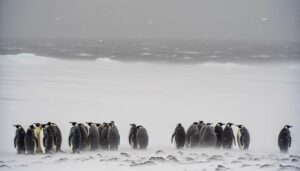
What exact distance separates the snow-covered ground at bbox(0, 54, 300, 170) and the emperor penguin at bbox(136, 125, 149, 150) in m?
0.05

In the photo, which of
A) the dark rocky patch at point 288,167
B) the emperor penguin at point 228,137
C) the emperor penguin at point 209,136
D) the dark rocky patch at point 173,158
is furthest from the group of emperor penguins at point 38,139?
the dark rocky patch at point 288,167

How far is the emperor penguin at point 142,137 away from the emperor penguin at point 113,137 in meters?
0.20

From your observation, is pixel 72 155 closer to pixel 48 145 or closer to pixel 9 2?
pixel 48 145

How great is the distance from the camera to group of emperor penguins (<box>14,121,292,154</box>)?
6.84 metres

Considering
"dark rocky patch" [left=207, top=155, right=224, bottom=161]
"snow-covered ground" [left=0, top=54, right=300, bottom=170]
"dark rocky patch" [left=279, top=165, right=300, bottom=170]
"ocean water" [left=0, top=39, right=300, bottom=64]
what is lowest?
"dark rocky patch" [left=279, top=165, right=300, bottom=170]

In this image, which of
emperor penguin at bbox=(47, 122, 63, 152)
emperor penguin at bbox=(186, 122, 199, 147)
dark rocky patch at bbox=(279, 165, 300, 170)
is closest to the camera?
dark rocky patch at bbox=(279, 165, 300, 170)

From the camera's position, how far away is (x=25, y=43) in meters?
7.05

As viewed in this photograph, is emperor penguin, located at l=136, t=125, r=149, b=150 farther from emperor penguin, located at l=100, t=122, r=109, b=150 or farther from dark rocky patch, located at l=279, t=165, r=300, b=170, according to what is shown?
dark rocky patch, located at l=279, t=165, r=300, b=170

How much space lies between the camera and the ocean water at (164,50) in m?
6.99

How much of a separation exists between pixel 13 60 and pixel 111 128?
3.77 feet

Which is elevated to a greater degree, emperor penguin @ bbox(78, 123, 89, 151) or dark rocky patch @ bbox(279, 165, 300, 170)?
emperor penguin @ bbox(78, 123, 89, 151)

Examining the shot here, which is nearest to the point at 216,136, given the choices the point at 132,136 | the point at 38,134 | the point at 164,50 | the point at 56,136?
the point at 132,136

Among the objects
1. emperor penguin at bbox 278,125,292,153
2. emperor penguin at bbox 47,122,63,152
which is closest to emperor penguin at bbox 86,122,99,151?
emperor penguin at bbox 47,122,63,152

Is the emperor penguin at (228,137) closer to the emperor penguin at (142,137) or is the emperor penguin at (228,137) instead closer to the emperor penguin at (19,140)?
the emperor penguin at (142,137)
